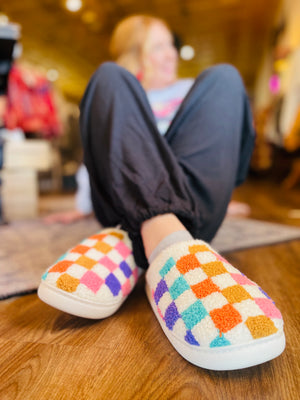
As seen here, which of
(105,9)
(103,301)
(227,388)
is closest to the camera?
(227,388)

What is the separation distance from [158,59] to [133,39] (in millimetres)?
90

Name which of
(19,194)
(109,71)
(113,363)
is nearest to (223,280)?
(113,363)

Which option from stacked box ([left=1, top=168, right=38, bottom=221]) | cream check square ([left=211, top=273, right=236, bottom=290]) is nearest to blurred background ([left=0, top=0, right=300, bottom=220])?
stacked box ([left=1, top=168, right=38, bottom=221])

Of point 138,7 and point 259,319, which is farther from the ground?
point 138,7

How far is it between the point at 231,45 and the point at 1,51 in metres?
4.19

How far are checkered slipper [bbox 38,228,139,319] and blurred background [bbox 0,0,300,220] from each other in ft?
2.67

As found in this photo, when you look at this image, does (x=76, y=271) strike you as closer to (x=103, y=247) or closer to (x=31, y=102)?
(x=103, y=247)

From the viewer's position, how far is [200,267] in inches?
14.0

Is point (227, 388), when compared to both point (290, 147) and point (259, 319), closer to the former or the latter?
point (259, 319)

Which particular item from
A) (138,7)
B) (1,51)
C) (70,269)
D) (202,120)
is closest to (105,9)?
(138,7)

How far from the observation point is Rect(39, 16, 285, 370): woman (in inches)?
11.9

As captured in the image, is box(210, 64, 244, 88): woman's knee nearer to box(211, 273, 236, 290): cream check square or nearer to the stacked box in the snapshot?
box(211, 273, 236, 290): cream check square

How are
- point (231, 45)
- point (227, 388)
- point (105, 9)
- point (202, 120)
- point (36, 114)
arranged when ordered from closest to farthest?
point (227, 388) < point (202, 120) < point (36, 114) < point (105, 9) < point (231, 45)

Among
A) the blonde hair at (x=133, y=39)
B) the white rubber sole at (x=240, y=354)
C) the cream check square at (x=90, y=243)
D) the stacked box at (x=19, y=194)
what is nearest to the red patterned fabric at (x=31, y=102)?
the stacked box at (x=19, y=194)
